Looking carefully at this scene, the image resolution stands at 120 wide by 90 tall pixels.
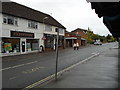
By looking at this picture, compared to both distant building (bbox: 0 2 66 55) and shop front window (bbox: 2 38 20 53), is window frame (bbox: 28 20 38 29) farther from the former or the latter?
shop front window (bbox: 2 38 20 53)

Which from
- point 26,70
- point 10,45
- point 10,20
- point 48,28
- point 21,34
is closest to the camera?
point 26,70

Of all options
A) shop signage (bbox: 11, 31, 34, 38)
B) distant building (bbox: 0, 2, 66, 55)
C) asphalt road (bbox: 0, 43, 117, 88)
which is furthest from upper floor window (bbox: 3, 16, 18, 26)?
asphalt road (bbox: 0, 43, 117, 88)

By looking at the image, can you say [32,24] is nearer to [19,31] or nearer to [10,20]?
[19,31]

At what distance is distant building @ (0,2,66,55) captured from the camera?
2123 centimetres

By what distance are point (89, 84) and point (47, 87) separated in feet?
5.81

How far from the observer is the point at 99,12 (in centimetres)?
394

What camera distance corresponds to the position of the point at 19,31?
23672 mm

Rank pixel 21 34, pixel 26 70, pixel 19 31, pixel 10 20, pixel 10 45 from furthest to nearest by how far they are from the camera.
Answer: pixel 21 34 < pixel 19 31 < pixel 10 20 < pixel 10 45 < pixel 26 70

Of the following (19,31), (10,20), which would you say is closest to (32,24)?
(19,31)

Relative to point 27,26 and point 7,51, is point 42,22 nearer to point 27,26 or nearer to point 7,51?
point 27,26

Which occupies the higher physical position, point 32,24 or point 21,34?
point 32,24

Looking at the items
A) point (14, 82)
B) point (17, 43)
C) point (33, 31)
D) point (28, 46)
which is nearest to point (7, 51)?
point (17, 43)

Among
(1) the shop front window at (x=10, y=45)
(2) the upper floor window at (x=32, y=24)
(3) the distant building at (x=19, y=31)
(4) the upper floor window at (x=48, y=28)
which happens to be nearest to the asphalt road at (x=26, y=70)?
(1) the shop front window at (x=10, y=45)

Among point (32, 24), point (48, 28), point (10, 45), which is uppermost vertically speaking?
point (32, 24)
